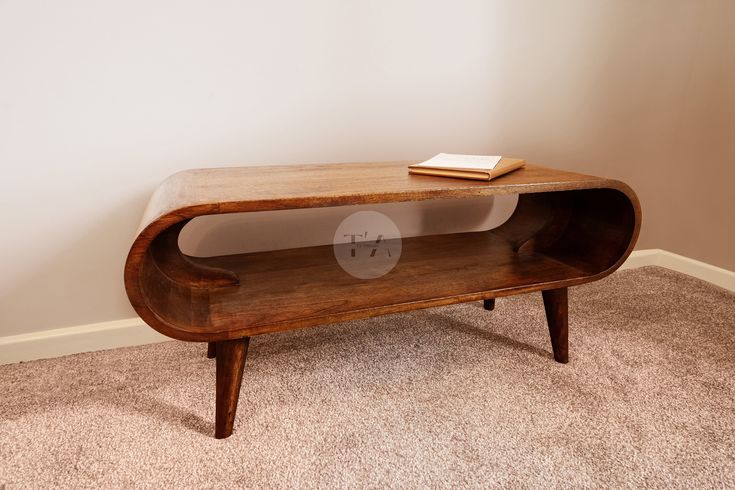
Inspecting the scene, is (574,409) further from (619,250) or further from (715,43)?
(715,43)

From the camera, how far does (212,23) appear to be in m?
1.19

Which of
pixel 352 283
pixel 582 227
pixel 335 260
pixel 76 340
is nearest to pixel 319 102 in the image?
pixel 335 260

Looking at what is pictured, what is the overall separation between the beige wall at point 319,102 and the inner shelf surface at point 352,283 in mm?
251

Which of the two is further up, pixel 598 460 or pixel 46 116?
pixel 46 116

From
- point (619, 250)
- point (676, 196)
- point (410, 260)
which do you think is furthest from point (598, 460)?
point (676, 196)

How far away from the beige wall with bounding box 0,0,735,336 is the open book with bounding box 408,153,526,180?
0.37 m

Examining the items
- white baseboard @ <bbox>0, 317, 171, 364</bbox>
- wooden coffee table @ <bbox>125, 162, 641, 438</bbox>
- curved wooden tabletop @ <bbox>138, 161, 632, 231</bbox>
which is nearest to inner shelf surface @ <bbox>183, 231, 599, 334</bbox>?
wooden coffee table @ <bbox>125, 162, 641, 438</bbox>

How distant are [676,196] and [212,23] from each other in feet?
5.84

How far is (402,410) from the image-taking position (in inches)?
40.5

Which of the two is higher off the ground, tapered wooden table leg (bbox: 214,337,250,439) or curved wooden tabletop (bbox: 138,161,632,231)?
curved wooden tabletop (bbox: 138,161,632,231)

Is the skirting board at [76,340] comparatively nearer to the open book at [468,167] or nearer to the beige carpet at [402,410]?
the beige carpet at [402,410]

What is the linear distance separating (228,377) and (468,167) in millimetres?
Result: 661

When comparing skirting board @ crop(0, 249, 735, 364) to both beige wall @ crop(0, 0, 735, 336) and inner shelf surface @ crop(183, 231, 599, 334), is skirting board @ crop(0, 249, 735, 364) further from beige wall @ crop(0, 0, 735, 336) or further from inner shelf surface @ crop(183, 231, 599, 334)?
inner shelf surface @ crop(183, 231, 599, 334)

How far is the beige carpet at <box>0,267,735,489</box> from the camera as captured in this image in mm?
858
